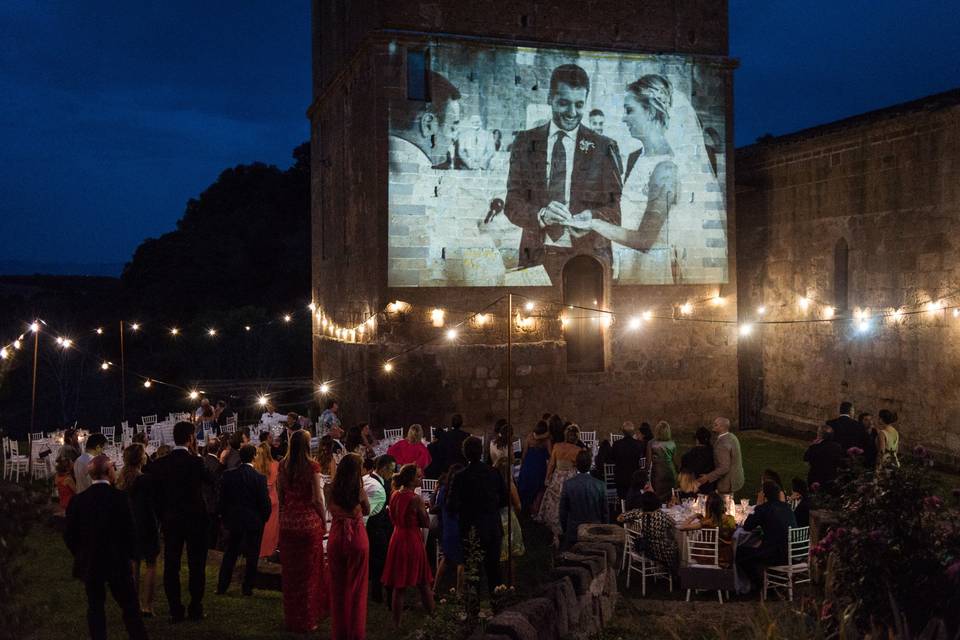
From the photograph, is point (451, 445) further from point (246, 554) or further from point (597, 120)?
point (597, 120)

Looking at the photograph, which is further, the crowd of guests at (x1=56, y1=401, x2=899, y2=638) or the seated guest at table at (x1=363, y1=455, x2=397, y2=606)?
the seated guest at table at (x1=363, y1=455, x2=397, y2=606)

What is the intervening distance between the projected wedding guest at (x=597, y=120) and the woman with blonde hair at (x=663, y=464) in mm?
9468

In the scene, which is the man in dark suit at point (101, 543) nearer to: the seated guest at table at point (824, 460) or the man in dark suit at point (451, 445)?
the man in dark suit at point (451, 445)

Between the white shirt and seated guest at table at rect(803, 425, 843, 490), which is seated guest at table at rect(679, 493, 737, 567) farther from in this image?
the white shirt

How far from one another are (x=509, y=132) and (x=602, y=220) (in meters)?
2.72

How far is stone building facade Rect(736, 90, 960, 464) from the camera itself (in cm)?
1545

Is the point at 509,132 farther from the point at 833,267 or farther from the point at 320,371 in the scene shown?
the point at 320,371

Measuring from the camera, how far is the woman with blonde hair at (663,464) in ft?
36.3

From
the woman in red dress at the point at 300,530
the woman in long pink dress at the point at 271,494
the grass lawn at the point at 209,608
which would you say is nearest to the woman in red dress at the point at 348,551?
the woman in red dress at the point at 300,530

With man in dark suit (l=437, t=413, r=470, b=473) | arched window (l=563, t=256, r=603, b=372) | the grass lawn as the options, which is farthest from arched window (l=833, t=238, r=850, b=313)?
the grass lawn

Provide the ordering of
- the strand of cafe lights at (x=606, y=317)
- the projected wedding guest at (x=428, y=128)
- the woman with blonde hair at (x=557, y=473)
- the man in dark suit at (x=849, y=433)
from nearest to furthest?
the woman with blonde hair at (x=557, y=473)
the man in dark suit at (x=849, y=433)
the strand of cafe lights at (x=606, y=317)
the projected wedding guest at (x=428, y=128)

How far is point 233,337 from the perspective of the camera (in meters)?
37.2

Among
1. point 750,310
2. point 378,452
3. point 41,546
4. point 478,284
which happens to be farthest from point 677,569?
point 750,310

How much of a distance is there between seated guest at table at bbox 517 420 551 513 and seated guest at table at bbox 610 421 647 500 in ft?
3.29
